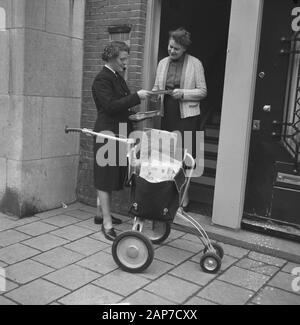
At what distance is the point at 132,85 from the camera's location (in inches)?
200

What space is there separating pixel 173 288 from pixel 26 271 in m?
1.24

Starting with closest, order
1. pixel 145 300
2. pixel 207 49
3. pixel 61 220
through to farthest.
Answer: pixel 145 300 → pixel 61 220 → pixel 207 49

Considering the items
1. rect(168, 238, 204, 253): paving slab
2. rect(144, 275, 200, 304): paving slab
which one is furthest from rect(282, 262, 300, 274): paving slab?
rect(144, 275, 200, 304): paving slab

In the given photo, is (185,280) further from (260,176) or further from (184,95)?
(184,95)

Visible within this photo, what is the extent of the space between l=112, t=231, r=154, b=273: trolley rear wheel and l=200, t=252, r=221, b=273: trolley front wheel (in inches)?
18.9

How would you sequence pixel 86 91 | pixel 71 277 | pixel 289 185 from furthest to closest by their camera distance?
1. pixel 86 91
2. pixel 289 185
3. pixel 71 277

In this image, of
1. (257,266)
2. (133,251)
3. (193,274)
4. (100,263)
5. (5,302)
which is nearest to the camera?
(5,302)

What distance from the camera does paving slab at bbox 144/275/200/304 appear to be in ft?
11.3

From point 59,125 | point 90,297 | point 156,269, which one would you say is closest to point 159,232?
point 156,269

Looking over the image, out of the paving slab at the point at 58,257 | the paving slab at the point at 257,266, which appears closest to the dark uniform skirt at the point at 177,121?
the paving slab at the point at 257,266

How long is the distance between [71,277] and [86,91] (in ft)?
8.48

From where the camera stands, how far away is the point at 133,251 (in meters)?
3.75

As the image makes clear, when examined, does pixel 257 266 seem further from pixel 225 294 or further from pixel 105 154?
pixel 105 154
